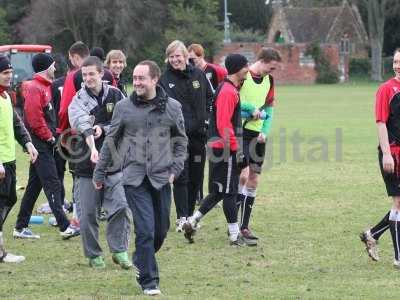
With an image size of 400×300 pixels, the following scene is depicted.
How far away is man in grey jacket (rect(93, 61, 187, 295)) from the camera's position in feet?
26.2

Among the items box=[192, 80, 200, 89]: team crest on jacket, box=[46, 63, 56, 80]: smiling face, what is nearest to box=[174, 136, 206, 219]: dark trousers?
box=[192, 80, 200, 89]: team crest on jacket

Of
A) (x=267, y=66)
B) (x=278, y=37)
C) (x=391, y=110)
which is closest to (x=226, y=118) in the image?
(x=267, y=66)

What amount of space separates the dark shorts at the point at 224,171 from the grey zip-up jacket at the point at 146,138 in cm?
222

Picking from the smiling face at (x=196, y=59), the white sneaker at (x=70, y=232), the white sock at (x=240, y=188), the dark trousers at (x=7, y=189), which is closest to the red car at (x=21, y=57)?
the smiling face at (x=196, y=59)

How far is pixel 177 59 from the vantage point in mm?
11438

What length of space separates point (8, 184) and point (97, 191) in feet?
3.11

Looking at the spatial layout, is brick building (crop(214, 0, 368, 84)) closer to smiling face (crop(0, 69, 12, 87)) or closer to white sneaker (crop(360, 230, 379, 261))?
white sneaker (crop(360, 230, 379, 261))

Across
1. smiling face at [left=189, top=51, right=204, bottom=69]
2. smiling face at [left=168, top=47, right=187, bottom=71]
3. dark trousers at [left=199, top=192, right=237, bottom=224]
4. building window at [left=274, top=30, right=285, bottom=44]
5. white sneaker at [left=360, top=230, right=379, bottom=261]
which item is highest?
smiling face at [left=168, top=47, right=187, bottom=71]

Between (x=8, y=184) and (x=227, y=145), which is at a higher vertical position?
(x=227, y=145)

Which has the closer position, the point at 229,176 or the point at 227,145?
the point at 227,145

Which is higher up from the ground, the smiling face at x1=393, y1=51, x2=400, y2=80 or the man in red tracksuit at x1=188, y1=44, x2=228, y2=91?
the smiling face at x1=393, y1=51, x2=400, y2=80

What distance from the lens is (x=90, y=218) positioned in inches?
367

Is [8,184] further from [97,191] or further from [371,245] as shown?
[371,245]

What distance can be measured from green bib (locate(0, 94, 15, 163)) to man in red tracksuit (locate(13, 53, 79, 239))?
5.21 ft
